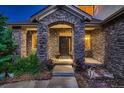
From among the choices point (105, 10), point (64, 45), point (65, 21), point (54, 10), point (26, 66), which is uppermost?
point (105, 10)

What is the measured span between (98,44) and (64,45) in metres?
3.25

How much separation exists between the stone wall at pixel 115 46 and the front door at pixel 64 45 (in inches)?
196

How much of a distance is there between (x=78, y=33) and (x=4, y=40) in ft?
11.8

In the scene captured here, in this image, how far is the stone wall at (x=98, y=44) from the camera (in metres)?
12.2

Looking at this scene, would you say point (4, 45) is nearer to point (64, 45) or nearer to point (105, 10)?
point (64, 45)

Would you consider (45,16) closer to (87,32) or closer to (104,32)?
(104,32)

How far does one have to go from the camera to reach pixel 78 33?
10.8 m

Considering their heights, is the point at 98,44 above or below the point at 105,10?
below

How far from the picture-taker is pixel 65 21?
35.2ft

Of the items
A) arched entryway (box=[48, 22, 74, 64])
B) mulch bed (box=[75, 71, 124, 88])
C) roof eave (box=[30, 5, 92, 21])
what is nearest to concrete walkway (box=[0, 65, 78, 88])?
mulch bed (box=[75, 71, 124, 88])

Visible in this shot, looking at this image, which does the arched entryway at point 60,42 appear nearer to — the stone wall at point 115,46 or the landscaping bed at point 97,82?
the stone wall at point 115,46

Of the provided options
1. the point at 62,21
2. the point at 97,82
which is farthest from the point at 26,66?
the point at 97,82

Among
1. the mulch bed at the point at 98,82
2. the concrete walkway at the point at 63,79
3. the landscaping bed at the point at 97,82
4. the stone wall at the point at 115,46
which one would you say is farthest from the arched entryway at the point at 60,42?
the mulch bed at the point at 98,82
